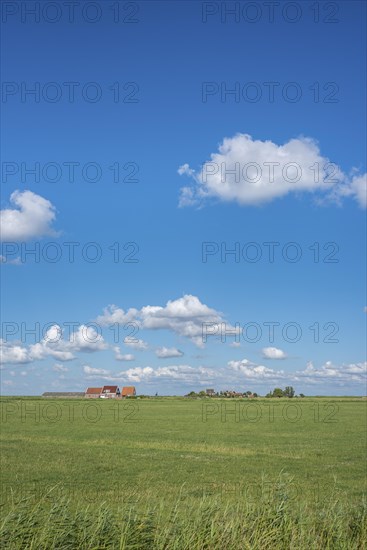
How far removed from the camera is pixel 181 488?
996 cm

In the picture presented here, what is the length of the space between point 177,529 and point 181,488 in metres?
0.97

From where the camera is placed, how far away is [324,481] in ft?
79.3

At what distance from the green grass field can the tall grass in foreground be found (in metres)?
0.02

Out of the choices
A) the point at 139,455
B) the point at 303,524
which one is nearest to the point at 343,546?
the point at 303,524

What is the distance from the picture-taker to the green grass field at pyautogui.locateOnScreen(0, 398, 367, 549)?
8780 millimetres

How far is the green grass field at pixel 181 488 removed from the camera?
878 cm

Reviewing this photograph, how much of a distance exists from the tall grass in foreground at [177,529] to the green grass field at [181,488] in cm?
2
